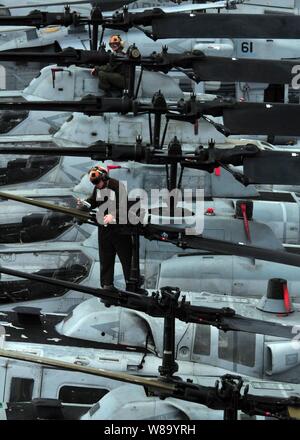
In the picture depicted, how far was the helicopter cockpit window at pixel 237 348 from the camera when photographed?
13492 mm

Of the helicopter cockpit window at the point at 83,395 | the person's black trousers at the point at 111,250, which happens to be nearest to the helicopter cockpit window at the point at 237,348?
the person's black trousers at the point at 111,250

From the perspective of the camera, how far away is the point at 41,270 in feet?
56.4

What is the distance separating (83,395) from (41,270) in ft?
14.4

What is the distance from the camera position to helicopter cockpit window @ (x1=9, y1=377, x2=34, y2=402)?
13.1m

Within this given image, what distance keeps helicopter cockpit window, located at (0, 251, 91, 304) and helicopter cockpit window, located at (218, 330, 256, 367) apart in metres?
4.04

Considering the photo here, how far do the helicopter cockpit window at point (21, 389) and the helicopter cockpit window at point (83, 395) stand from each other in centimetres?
40

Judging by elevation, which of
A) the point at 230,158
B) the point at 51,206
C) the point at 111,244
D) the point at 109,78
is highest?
the point at 230,158

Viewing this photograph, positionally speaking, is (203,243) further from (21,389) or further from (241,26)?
(21,389)

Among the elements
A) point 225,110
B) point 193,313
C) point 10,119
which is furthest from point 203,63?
point 10,119

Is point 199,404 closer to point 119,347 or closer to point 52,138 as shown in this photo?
point 119,347

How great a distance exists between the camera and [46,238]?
1842 centimetres

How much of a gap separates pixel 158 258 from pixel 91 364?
14.6 feet

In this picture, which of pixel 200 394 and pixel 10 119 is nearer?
pixel 200 394

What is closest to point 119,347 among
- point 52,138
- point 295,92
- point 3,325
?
point 3,325
